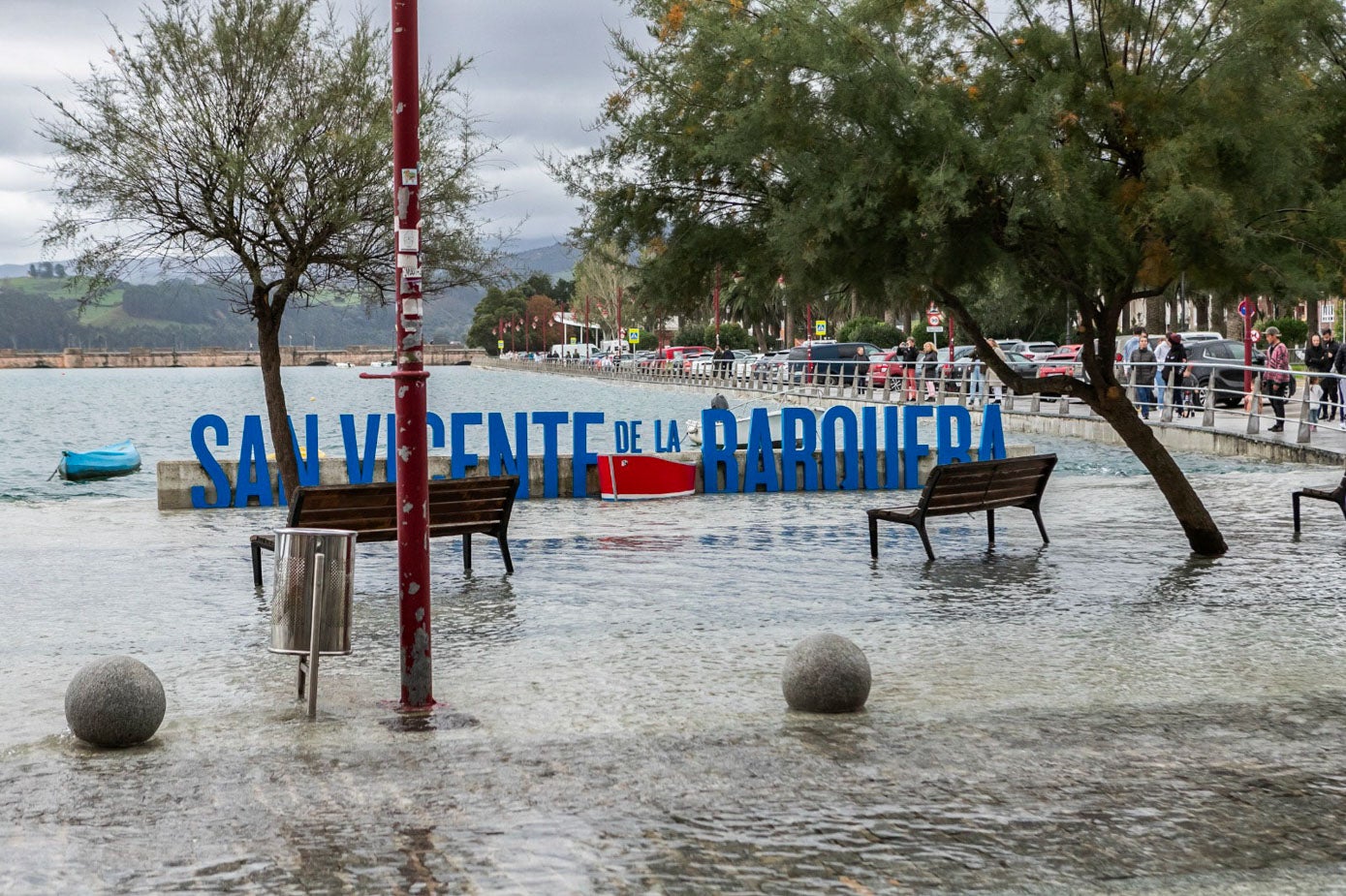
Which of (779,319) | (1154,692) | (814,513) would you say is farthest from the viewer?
(779,319)

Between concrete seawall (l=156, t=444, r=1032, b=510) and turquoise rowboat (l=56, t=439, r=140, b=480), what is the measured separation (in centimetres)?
1396

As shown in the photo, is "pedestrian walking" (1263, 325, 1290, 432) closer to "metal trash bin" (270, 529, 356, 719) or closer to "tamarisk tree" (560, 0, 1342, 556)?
"tamarisk tree" (560, 0, 1342, 556)

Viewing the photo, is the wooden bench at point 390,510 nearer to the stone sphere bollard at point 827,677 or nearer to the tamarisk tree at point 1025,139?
the tamarisk tree at point 1025,139

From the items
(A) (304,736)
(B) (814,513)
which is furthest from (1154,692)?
(B) (814,513)

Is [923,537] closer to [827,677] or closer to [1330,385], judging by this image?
[827,677]

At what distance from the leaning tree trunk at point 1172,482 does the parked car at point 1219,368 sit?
63.4 feet

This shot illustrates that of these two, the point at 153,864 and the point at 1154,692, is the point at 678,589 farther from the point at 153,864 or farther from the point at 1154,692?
the point at 153,864

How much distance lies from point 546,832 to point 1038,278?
359 inches

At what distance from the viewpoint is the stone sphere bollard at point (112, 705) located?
6.52 m

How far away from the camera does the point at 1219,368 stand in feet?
107

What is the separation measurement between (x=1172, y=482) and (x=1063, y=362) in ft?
91.4

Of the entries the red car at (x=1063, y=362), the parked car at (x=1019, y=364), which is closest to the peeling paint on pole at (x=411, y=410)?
the red car at (x=1063, y=362)

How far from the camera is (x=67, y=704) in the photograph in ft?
21.8

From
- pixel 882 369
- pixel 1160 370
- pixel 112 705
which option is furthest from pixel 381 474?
pixel 882 369
